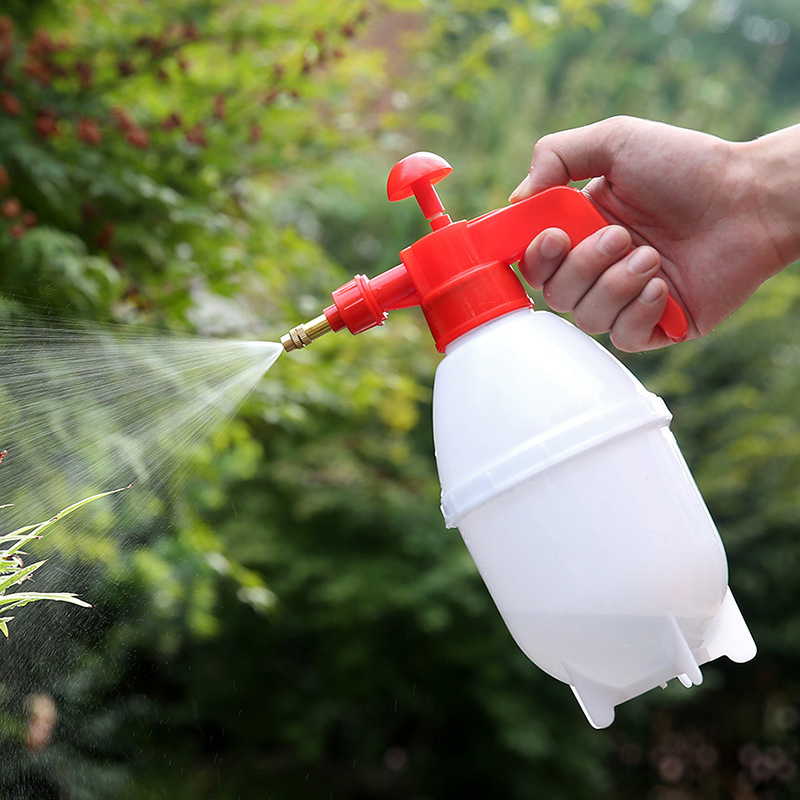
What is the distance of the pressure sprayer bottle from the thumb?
8.7 inches

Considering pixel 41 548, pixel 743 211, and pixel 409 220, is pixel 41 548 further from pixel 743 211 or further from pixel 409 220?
pixel 409 220

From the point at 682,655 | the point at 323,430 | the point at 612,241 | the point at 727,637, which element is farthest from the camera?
the point at 323,430

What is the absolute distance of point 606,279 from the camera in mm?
1049

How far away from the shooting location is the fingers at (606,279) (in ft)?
3.34

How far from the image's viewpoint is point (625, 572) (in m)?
0.80

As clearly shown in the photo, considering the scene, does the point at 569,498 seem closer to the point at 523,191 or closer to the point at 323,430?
the point at 523,191

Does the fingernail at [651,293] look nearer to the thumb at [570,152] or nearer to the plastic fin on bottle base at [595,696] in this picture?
the thumb at [570,152]

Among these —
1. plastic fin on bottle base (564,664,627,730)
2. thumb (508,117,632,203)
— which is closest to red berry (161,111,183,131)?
thumb (508,117,632,203)

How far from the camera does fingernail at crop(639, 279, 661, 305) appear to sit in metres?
1.04

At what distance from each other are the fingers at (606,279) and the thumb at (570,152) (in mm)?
110

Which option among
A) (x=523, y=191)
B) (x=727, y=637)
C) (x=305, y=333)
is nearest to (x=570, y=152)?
(x=523, y=191)

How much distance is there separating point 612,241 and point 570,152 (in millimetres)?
158

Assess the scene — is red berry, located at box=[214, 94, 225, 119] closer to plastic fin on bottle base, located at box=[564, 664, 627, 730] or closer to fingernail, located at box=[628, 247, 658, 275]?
fingernail, located at box=[628, 247, 658, 275]

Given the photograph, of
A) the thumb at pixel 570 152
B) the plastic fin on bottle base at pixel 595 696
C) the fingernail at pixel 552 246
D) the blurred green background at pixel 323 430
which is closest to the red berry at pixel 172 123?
the blurred green background at pixel 323 430
